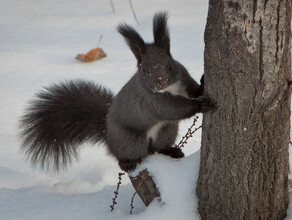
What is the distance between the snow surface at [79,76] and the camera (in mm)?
1874

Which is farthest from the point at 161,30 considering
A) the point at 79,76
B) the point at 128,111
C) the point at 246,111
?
the point at 79,76

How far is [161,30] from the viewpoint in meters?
1.89

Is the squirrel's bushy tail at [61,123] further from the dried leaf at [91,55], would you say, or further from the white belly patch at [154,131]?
the dried leaf at [91,55]

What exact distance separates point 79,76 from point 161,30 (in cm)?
193

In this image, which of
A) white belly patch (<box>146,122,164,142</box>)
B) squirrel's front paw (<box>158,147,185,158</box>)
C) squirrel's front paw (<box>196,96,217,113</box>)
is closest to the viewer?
squirrel's front paw (<box>196,96,217,113</box>)

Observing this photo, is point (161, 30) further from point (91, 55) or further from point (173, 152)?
point (91, 55)

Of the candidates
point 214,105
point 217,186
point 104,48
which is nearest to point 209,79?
point 214,105

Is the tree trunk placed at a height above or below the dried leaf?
above

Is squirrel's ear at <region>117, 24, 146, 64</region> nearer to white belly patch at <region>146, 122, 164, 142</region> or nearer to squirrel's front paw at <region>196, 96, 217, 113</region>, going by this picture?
white belly patch at <region>146, 122, 164, 142</region>

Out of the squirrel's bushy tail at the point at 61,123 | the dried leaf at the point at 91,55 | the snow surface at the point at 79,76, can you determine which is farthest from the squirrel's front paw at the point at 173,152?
the dried leaf at the point at 91,55

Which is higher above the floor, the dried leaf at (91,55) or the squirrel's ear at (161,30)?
the squirrel's ear at (161,30)

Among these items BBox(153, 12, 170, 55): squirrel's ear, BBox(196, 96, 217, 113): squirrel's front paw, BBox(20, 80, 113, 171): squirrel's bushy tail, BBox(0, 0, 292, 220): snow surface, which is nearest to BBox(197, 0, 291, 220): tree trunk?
BBox(196, 96, 217, 113): squirrel's front paw

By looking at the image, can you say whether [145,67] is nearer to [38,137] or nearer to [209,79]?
[209,79]

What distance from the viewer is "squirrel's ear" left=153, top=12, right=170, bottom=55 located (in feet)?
6.07
